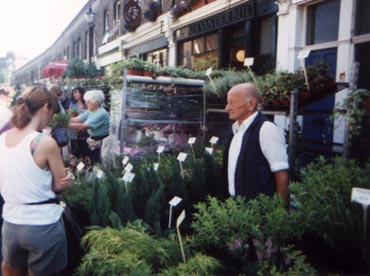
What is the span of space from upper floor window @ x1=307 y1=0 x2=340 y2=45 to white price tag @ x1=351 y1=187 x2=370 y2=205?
203 inches

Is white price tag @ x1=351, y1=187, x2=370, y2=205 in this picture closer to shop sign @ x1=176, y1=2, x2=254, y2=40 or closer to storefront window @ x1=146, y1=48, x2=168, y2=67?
shop sign @ x1=176, y1=2, x2=254, y2=40

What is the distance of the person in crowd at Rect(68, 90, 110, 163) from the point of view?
233 inches

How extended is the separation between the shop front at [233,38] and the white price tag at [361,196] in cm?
603

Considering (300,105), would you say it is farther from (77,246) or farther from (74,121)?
(74,121)

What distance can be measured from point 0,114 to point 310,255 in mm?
3842

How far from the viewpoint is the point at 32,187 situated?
2488 millimetres

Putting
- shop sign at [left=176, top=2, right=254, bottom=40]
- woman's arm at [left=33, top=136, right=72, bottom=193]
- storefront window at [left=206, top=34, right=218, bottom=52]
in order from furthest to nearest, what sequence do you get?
1. storefront window at [left=206, top=34, right=218, bottom=52]
2. shop sign at [left=176, top=2, right=254, bottom=40]
3. woman's arm at [left=33, top=136, right=72, bottom=193]

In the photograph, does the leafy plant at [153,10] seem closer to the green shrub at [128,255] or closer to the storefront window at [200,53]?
the storefront window at [200,53]

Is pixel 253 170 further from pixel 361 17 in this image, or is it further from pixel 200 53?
pixel 200 53

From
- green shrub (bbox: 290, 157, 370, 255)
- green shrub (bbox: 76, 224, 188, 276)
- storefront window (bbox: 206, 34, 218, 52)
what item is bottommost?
green shrub (bbox: 76, 224, 188, 276)

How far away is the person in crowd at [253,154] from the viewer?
300 cm

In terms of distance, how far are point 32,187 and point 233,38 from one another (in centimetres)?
783

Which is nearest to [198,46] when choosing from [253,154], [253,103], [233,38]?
[233,38]

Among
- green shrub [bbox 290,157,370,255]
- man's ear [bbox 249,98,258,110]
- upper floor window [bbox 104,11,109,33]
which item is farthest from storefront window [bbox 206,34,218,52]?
upper floor window [bbox 104,11,109,33]
